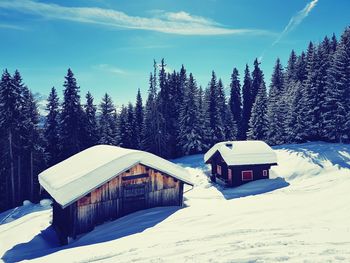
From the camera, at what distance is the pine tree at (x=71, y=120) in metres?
41.9

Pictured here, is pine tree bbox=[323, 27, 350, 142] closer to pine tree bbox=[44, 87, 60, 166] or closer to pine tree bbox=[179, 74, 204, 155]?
pine tree bbox=[179, 74, 204, 155]

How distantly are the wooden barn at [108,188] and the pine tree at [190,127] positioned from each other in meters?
30.8

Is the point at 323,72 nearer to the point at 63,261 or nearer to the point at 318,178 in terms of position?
the point at 318,178

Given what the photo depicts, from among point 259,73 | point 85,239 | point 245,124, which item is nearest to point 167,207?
point 85,239

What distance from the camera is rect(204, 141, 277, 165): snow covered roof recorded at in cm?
3256

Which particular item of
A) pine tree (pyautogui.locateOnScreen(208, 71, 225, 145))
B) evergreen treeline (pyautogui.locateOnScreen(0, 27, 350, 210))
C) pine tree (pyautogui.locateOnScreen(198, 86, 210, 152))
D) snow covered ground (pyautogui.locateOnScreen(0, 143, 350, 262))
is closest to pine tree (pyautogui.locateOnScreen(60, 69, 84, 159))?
evergreen treeline (pyautogui.locateOnScreen(0, 27, 350, 210))

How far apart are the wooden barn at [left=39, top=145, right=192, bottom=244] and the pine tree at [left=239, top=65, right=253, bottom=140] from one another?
48.7m

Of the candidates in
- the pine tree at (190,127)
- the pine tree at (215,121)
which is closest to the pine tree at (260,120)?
the pine tree at (215,121)

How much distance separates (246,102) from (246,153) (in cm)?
4065

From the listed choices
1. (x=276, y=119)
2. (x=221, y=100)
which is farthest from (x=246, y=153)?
(x=221, y=100)

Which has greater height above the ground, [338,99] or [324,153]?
[338,99]

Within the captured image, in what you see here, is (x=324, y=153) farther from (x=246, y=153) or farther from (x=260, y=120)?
(x=260, y=120)

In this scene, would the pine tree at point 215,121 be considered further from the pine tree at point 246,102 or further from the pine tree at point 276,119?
the pine tree at point 246,102

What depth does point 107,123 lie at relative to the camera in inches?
2035
